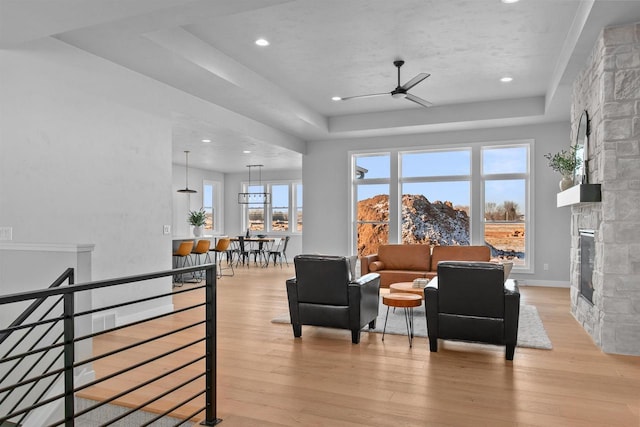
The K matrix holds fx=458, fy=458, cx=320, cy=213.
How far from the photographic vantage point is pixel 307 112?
801 centimetres

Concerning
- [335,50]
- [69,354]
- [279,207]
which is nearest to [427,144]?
[335,50]

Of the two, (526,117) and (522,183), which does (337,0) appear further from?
(522,183)

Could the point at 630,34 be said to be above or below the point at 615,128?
above

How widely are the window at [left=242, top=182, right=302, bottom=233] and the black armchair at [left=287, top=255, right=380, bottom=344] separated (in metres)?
8.97

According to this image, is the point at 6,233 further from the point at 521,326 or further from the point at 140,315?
the point at 521,326

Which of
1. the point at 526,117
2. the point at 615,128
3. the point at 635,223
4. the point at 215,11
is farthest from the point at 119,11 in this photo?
the point at 526,117

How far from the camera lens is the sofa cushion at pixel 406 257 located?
7793 mm

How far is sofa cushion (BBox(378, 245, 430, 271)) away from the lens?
7793 mm

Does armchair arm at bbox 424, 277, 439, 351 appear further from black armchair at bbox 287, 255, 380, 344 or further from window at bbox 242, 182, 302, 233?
window at bbox 242, 182, 302, 233

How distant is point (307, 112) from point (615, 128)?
4930mm

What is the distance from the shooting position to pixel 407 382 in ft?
11.2

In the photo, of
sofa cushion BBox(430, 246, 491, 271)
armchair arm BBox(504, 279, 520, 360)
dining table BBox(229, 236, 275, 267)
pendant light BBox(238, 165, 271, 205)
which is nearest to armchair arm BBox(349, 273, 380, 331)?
armchair arm BBox(504, 279, 520, 360)

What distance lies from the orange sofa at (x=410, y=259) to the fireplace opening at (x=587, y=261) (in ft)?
7.31

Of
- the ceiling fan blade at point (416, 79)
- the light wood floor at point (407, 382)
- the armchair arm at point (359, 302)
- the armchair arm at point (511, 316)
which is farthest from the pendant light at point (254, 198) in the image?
the armchair arm at point (511, 316)
